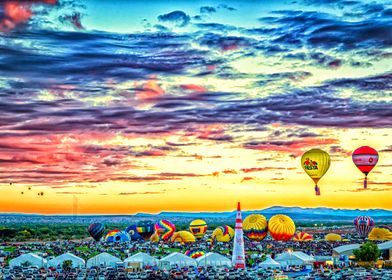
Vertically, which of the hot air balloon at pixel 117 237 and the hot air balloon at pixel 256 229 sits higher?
the hot air balloon at pixel 256 229

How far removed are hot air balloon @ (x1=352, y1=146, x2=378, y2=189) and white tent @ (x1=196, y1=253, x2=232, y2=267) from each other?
17.1m

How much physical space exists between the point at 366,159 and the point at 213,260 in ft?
62.0

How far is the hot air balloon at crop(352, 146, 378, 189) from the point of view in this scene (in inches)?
2368

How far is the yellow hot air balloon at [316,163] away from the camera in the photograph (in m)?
60.7

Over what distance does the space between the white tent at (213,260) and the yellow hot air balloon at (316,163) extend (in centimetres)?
1491

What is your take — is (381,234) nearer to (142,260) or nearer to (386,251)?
(386,251)

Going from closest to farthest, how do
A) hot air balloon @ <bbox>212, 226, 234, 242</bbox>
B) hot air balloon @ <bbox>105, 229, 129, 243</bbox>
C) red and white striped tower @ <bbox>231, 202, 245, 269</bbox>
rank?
1. red and white striped tower @ <bbox>231, 202, 245, 269</bbox>
2. hot air balloon @ <bbox>105, 229, 129, 243</bbox>
3. hot air balloon @ <bbox>212, 226, 234, 242</bbox>

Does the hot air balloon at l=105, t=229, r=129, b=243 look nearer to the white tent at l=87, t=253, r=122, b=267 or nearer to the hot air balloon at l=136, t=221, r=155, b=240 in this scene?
the hot air balloon at l=136, t=221, r=155, b=240

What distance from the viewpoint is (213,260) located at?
1969 inches

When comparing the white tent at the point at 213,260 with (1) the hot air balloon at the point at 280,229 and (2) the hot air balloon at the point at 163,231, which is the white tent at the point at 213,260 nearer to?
(1) the hot air balloon at the point at 280,229

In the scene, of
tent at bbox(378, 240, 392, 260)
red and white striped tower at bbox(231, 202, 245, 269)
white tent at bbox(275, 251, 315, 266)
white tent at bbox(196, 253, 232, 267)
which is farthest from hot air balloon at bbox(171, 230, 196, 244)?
red and white striped tower at bbox(231, 202, 245, 269)

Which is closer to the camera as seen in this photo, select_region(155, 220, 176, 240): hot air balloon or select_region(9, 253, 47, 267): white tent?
select_region(9, 253, 47, 267): white tent

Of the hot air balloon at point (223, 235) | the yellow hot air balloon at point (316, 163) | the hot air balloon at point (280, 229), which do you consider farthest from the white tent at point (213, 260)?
the hot air balloon at point (223, 235)

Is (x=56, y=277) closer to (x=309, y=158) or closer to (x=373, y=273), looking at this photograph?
(x=373, y=273)
